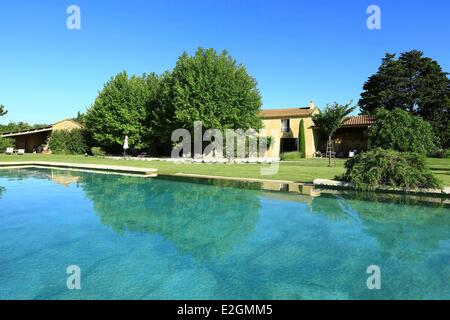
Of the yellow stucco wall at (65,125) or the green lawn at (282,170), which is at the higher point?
the yellow stucco wall at (65,125)

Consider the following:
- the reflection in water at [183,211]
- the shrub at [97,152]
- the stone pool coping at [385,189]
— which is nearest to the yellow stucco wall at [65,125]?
the shrub at [97,152]

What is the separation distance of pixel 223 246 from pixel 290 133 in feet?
104

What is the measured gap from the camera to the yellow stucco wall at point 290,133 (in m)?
35.9

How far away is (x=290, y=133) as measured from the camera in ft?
122

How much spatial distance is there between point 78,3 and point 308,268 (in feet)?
41.1

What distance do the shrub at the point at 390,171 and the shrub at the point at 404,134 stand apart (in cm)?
202

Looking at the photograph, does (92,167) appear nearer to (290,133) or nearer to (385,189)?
(385,189)

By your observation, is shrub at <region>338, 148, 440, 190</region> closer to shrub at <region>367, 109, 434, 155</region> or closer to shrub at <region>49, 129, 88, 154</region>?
shrub at <region>367, 109, 434, 155</region>

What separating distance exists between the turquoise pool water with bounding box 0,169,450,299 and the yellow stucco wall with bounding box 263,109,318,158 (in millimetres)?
24788

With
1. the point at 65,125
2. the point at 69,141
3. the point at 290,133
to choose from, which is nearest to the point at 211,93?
the point at 290,133

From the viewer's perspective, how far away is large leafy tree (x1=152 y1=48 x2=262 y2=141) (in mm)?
29141

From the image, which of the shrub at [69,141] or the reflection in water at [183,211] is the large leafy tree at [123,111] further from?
the reflection in water at [183,211]

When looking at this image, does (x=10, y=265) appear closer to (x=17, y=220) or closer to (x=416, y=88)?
(x=17, y=220)

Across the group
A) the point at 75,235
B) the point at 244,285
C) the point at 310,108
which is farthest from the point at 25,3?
the point at 310,108
